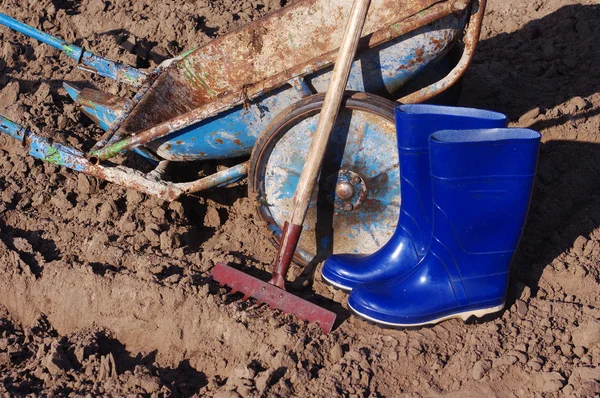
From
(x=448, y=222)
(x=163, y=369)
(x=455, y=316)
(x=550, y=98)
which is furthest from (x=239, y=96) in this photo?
(x=550, y=98)

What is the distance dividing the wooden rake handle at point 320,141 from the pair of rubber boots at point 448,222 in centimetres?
23

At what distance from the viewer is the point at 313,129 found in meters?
3.47

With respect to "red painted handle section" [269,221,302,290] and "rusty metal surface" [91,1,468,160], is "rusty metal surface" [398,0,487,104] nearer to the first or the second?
"rusty metal surface" [91,1,468,160]

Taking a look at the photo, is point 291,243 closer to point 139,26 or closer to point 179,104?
point 179,104

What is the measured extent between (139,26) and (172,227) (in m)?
2.11

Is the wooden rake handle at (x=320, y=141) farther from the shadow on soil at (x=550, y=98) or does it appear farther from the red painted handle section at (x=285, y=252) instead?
the shadow on soil at (x=550, y=98)

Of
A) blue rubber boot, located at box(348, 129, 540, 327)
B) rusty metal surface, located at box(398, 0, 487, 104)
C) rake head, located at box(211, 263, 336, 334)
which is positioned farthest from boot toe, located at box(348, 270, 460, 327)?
rusty metal surface, located at box(398, 0, 487, 104)

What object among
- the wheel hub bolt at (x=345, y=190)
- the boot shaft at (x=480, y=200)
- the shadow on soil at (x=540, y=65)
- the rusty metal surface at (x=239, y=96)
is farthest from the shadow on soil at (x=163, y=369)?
the shadow on soil at (x=540, y=65)

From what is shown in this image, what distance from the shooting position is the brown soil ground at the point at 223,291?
2949 millimetres

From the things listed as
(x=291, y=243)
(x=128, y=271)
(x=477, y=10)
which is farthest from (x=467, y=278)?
(x=128, y=271)

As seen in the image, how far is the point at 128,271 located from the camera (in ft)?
11.9

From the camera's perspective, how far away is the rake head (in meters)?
3.24

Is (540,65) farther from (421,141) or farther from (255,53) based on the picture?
(421,141)

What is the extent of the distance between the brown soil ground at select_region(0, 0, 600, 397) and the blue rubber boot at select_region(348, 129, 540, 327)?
0.11 metres
